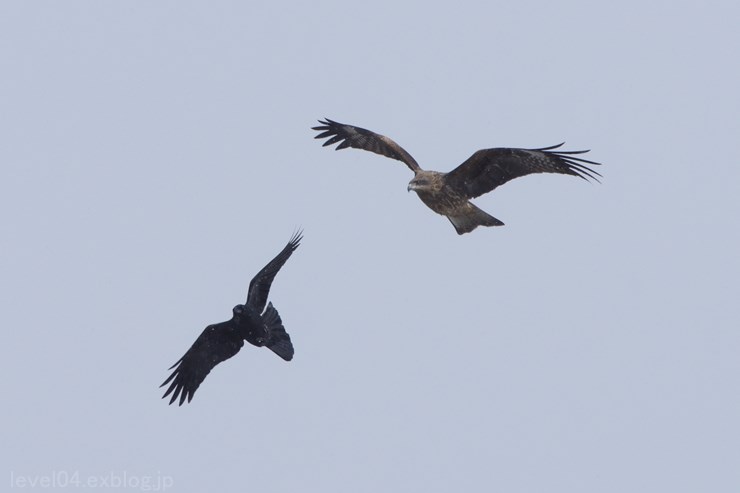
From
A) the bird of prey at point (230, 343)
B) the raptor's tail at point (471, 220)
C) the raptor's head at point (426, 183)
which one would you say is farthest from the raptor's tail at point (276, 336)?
the raptor's tail at point (471, 220)

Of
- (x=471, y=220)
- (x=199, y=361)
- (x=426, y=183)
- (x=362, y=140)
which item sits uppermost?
(x=362, y=140)

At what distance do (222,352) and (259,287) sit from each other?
88cm

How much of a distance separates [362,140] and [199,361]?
3798 millimetres

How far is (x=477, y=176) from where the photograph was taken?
1449cm

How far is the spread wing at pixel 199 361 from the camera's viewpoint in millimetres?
14781

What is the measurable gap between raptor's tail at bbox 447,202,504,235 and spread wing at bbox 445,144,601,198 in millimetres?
199

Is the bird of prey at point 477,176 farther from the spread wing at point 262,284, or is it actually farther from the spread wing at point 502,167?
the spread wing at point 262,284

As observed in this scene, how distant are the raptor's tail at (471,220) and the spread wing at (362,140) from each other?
1345 millimetres

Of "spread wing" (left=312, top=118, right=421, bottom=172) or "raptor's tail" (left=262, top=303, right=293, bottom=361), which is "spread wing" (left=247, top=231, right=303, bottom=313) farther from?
"spread wing" (left=312, top=118, right=421, bottom=172)

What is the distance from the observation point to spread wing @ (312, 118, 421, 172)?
1620 centimetres

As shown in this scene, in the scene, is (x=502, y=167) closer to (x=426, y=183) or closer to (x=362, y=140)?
(x=426, y=183)

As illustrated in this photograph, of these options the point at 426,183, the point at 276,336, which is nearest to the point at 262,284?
the point at 276,336

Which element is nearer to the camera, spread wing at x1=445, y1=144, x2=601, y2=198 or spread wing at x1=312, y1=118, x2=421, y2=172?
spread wing at x1=445, y1=144, x2=601, y2=198

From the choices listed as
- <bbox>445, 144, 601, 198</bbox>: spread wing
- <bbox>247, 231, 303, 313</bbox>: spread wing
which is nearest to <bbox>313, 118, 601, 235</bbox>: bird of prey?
<bbox>445, 144, 601, 198</bbox>: spread wing
